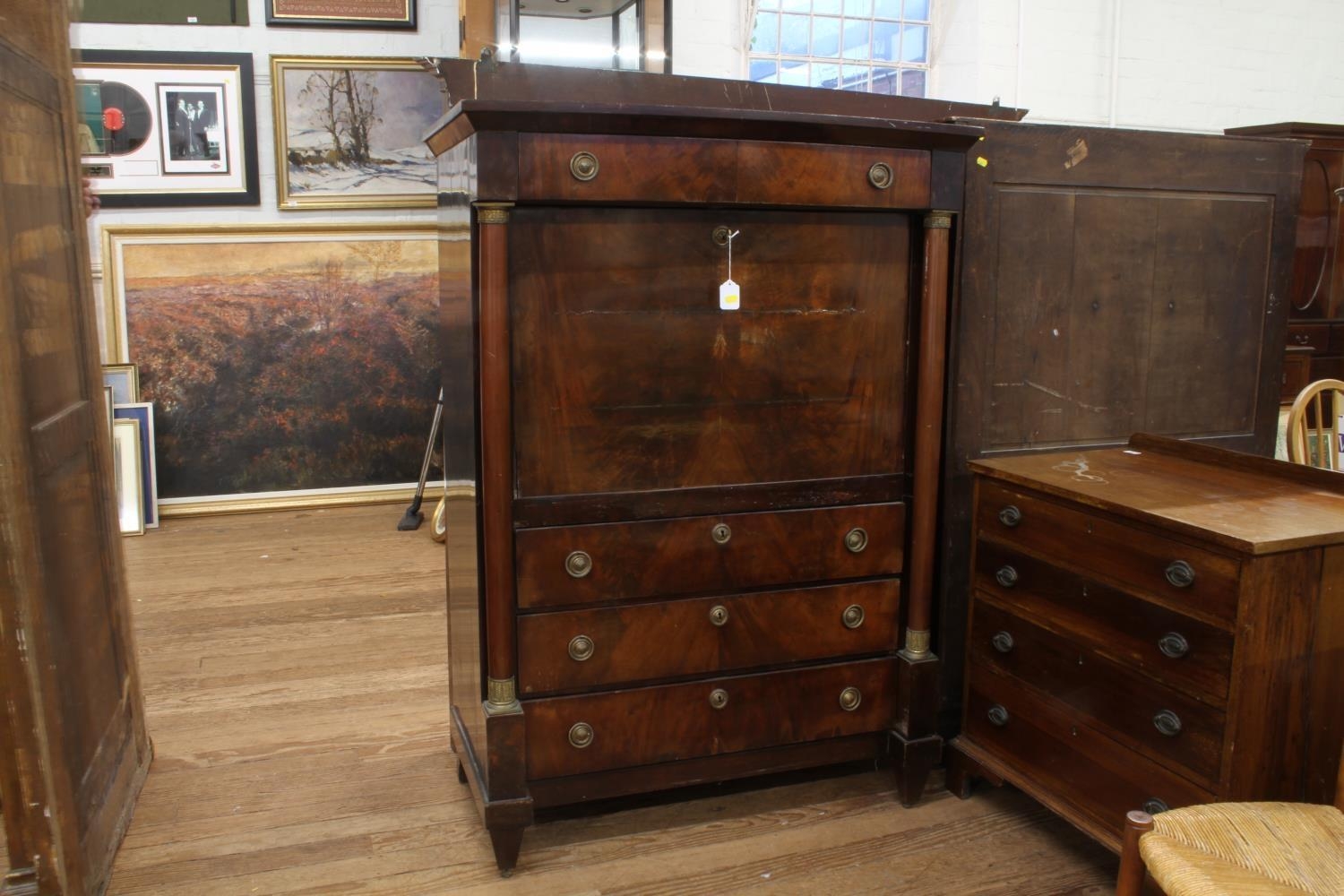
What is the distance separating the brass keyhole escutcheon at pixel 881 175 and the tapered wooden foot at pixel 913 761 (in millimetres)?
1213

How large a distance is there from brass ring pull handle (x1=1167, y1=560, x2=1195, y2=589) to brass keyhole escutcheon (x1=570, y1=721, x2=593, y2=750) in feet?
3.75

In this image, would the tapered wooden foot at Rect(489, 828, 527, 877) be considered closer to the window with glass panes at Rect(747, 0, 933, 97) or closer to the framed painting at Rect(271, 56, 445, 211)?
the framed painting at Rect(271, 56, 445, 211)

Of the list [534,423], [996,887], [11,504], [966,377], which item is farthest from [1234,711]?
[11,504]

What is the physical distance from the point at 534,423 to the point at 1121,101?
5292 millimetres

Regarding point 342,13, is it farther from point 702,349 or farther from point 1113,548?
point 1113,548

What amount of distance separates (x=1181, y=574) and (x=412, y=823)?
1.67 m

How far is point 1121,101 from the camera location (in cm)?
605

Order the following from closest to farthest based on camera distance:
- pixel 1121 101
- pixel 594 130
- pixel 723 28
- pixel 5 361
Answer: pixel 5 361, pixel 594 130, pixel 723 28, pixel 1121 101

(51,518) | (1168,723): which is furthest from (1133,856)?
(51,518)

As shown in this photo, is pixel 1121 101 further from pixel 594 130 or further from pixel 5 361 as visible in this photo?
pixel 5 361

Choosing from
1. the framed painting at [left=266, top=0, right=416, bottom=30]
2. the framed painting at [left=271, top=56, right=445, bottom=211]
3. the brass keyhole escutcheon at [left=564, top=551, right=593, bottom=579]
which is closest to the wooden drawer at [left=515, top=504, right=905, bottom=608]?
the brass keyhole escutcheon at [left=564, top=551, right=593, bottom=579]

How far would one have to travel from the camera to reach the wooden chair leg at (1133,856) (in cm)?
143

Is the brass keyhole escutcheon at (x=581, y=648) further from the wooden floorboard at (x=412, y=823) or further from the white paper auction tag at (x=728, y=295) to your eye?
the white paper auction tag at (x=728, y=295)

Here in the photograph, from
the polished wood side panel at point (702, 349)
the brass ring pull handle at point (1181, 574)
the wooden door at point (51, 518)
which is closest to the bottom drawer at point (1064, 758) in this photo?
the brass ring pull handle at point (1181, 574)
